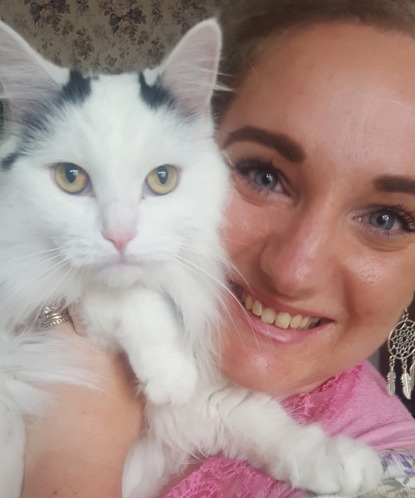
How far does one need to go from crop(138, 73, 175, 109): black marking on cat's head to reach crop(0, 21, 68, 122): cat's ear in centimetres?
20

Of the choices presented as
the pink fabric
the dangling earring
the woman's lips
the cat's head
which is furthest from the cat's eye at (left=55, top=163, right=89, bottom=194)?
the dangling earring

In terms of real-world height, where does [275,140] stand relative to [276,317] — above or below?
above

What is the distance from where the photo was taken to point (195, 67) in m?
1.11

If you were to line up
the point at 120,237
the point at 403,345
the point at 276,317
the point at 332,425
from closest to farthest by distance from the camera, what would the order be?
the point at 120,237
the point at 276,317
the point at 332,425
the point at 403,345

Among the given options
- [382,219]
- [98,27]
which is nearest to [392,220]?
[382,219]

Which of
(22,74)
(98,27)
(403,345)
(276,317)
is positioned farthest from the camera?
(98,27)

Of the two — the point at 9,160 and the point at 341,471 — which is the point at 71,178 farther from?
the point at 341,471

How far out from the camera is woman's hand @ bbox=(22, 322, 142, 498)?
103cm

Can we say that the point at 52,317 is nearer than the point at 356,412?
Yes

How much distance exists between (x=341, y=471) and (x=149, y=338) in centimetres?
55

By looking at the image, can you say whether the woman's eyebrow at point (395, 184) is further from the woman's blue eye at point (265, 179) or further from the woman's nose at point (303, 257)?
the woman's blue eye at point (265, 179)

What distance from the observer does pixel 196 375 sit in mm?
1104

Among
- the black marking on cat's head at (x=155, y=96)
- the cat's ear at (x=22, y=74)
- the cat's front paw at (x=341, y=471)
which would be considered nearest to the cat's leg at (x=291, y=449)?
the cat's front paw at (x=341, y=471)

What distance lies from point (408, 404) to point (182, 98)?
2020 millimetres
